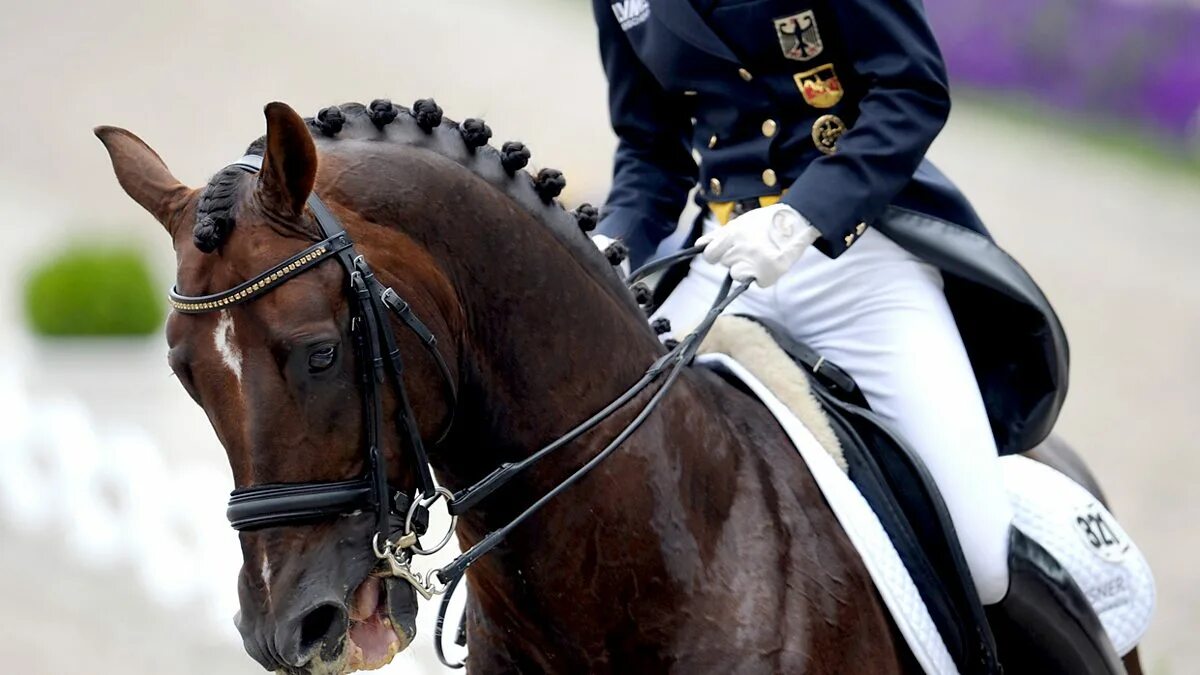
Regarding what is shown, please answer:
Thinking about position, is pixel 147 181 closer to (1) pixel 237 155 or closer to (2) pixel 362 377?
(2) pixel 362 377

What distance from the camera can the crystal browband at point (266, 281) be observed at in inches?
77.1

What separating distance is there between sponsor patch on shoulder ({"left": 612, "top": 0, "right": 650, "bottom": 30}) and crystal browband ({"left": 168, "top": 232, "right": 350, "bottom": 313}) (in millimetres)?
1087

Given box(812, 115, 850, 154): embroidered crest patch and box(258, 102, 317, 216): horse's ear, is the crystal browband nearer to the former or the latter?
box(258, 102, 317, 216): horse's ear

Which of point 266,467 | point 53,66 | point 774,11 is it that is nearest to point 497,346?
point 266,467

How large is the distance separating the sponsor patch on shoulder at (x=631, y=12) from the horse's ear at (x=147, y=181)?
1.07m

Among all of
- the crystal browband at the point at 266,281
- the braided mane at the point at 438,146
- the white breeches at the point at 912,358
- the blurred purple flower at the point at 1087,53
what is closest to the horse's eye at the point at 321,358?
the crystal browband at the point at 266,281

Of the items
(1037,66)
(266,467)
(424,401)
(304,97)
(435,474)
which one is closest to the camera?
(266,467)

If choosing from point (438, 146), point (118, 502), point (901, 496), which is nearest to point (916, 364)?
point (901, 496)

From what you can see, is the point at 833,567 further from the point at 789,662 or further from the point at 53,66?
the point at 53,66

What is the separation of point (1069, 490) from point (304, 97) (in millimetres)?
13871

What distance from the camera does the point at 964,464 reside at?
2.66 metres

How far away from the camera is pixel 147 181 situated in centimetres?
219

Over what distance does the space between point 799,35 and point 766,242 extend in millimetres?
443

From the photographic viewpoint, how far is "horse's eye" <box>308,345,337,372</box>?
1.97 meters
